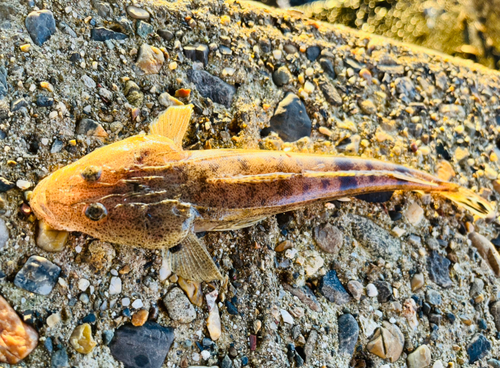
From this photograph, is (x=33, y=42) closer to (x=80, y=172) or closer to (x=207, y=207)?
(x=80, y=172)

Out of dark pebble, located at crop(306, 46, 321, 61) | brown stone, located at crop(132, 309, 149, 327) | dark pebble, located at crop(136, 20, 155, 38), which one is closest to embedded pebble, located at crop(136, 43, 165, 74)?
dark pebble, located at crop(136, 20, 155, 38)

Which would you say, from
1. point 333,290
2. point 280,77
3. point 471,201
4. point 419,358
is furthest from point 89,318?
point 471,201

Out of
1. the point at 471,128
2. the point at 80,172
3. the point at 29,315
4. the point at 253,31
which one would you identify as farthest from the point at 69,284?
the point at 471,128

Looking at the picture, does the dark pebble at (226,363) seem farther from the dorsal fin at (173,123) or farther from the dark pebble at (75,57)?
the dark pebble at (75,57)

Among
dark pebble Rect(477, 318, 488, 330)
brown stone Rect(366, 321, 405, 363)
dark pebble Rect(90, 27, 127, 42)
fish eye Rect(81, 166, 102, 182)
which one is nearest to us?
fish eye Rect(81, 166, 102, 182)

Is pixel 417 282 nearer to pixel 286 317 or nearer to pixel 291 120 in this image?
pixel 286 317

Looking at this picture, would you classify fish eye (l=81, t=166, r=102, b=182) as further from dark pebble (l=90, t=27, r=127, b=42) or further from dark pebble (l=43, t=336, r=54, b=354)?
dark pebble (l=90, t=27, r=127, b=42)

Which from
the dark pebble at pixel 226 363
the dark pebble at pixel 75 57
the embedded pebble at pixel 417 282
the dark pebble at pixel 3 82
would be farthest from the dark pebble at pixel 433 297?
the dark pebble at pixel 3 82
